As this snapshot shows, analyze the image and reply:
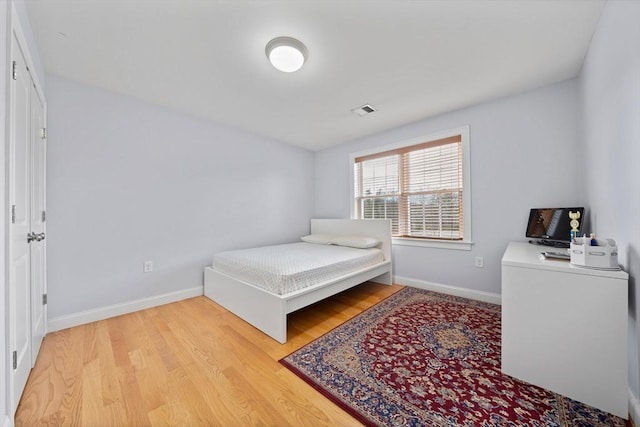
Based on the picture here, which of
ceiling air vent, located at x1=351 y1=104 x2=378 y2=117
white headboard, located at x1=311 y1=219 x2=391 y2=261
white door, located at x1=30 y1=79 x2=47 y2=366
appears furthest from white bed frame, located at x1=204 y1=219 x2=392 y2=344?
ceiling air vent, located at x1=351 y1=104 x2=378 y2=117

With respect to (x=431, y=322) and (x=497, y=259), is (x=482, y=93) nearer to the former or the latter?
(x=497, y=259)

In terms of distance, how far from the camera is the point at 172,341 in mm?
1957

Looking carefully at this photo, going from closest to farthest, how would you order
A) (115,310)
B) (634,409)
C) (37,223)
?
1. (634,409)
2. (37,223)
3. (115,310)

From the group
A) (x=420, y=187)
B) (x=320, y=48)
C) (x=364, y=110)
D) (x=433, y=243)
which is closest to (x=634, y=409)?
(x=433, y=243)

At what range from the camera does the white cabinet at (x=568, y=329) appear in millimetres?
1215

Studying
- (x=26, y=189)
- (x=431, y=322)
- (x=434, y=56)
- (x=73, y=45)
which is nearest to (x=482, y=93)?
(x=434, y=56)

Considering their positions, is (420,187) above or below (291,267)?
above

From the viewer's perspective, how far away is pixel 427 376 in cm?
153

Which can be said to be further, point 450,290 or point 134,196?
point 450,290

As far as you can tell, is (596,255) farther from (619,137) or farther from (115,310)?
(115,310)

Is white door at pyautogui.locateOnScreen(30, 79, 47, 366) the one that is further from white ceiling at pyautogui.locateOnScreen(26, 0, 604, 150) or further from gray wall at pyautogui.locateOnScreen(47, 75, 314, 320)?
white ceiling at pyautogui.locateOnScreen(26, 0, 604, 150)

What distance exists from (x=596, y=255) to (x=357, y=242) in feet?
7.29

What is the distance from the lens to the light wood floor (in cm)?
124

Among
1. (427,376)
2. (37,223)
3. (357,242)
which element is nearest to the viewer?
(427,376)
